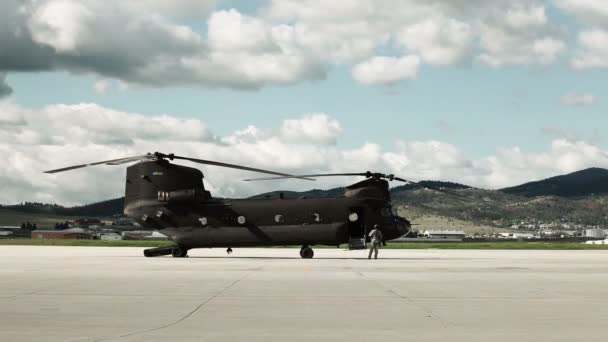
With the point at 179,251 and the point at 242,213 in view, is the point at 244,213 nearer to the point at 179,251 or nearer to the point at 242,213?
the point at 242,213

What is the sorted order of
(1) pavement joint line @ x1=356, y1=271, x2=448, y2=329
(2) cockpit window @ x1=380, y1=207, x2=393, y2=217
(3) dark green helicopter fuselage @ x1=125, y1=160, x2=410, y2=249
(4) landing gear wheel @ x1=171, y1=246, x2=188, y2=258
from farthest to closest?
(4) landing gear wheel @ x1=171, y1=246, x2=188, y2=258 → (2) cockpit window @ x1=380, y1=207, x2=393, y2=217 → (3) dark green helicopter fuselage @ x1=125, y1=160, x2=410, y2=249 → (1) pavement joint line @ x1=356, y1=271, x2=448, y2=329

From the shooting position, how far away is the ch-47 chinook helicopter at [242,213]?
4544 cm

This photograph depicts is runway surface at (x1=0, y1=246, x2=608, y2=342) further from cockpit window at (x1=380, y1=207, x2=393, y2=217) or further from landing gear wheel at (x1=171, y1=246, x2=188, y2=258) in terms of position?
landing gear wheel at (x1=171, y1=246, x2=188, y2=258)

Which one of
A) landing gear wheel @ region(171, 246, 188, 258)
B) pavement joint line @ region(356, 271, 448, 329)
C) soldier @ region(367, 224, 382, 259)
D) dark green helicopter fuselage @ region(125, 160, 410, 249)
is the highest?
dark green helicopter fuselage @ region(125, 160, 410, 249)

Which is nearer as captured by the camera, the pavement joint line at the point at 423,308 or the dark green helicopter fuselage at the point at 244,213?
the pavement joint line at the point at 423,308

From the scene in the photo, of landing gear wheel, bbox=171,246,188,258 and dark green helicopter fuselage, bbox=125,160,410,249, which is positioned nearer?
dark green helicopter fuselage, bbox=125,160,410,249

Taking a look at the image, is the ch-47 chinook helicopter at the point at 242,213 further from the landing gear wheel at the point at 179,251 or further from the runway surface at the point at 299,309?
the runway surface at the point at 299,309

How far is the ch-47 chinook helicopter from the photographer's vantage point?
149 feet

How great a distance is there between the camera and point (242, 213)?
46375mm

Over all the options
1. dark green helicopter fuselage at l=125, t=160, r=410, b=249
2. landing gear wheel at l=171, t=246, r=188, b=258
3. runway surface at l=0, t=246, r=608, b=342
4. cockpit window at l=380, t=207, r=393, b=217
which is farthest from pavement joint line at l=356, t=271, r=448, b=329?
landing gear wheel at l=171, t=246, r=188, b=258

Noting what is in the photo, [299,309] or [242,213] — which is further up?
[242,213]

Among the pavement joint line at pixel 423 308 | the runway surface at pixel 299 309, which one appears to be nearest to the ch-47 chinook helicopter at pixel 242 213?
the runway surface at pixel 299 309

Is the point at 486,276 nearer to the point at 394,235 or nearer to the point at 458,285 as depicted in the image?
the point at 458,285

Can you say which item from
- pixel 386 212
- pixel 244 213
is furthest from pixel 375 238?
pixel 244 213
